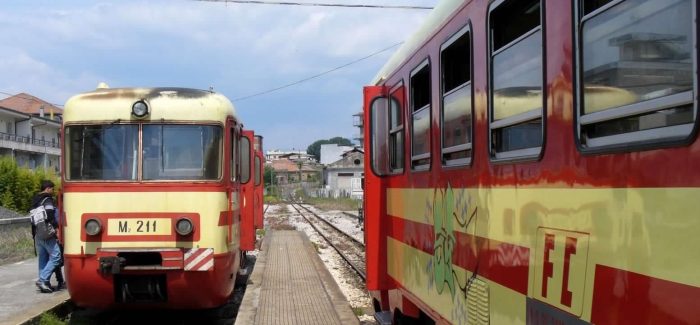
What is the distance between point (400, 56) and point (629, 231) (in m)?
3.96

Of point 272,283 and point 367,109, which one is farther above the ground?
point 367,109

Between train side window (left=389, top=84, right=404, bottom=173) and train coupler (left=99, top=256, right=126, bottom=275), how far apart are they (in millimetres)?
3524

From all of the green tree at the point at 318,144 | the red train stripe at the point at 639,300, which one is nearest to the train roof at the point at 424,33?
the red train stripe at the point at 639,300

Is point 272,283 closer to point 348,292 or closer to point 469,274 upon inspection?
point 348,292

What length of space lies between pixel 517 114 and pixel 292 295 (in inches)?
297

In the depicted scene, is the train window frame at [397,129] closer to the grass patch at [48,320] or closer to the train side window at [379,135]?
the train side window at [379,135]

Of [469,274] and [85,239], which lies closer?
[469,274]

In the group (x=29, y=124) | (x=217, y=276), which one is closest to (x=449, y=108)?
(x=217, y=276)

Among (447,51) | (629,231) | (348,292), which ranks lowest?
(348,292)

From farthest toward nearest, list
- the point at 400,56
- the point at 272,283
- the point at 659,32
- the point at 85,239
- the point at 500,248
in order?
the point at 272,283, the point at 85,239, the point at 400,56, the point at 500,248, the point at 659,32

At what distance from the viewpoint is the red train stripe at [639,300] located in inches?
67.1

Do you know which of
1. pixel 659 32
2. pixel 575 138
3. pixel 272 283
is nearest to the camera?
pixel 659 32

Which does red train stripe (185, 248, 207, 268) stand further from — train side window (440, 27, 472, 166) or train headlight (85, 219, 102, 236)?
train side window (440, 27, 472, 166)

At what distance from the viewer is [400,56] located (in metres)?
5.73
